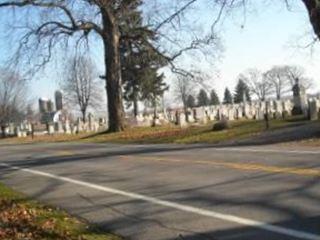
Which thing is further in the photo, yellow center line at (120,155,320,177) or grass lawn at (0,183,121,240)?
yellow center line at (120,155,320,177)

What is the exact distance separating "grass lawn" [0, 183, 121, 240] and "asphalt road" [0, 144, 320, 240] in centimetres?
32

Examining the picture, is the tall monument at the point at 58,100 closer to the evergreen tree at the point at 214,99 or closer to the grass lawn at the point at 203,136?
the evergreen tree at the point at 214,99

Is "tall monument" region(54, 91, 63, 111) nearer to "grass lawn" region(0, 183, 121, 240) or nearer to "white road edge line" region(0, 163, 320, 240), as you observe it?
"white road edge line" region(0, 163, 320, 240)

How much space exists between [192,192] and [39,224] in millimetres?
3228

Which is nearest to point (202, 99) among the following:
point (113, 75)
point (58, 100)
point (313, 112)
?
point (58, 100)

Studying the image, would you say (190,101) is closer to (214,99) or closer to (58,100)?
(214,99)

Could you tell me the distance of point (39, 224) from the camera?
34.1 ft

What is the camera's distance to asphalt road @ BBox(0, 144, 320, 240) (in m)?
9.35

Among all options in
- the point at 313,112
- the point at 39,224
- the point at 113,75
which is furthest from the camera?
the point at 113,75

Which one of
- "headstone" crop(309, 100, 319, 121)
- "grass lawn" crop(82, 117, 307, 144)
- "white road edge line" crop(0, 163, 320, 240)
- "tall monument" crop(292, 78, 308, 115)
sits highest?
"tall monument" crop(292, 78, 308, 115)

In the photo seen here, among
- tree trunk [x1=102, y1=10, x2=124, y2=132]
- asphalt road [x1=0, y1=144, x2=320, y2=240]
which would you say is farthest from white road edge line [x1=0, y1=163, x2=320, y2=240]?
tree trunk [x1=102, y1=10, x2=124, y2=132]

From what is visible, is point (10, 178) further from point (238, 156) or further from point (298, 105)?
point (298, 105)

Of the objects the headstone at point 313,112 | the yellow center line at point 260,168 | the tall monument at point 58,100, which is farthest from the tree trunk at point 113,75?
the tall monument at point 58,100

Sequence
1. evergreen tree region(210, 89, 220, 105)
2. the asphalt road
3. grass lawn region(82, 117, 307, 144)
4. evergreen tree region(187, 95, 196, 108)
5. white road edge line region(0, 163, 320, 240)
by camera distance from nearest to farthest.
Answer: white road edge line region(0, 163, 320, 240) < the asphalt road < grass lawn region(82, 117, 307, 144) < evergreen tree region(187, 95, 196, 108) < evergreen tree region(210, 89, 220, 105)
